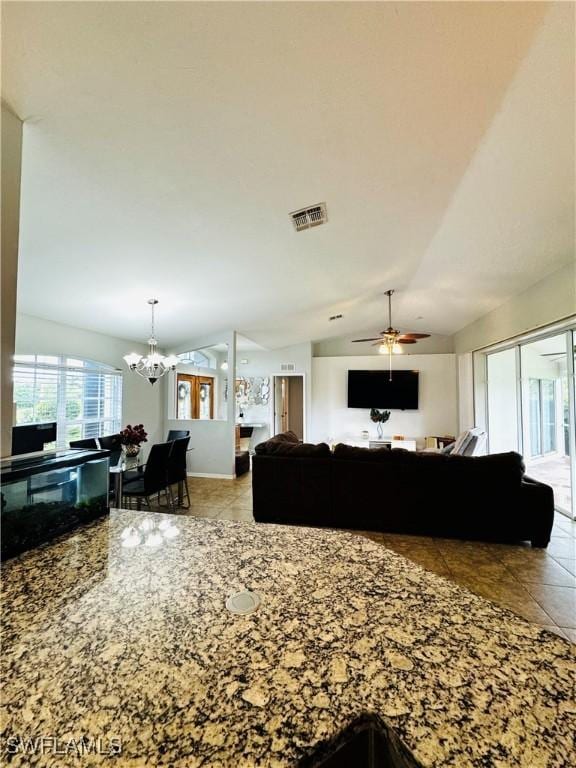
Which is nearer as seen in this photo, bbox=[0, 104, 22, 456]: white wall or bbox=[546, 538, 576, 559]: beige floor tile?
bbox=[0, 104, 22, 456]: white wall

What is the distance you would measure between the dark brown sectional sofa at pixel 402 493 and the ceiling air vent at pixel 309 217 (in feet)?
7.19

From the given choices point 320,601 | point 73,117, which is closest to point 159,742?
point 320,601

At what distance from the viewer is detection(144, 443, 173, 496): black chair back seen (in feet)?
11.0

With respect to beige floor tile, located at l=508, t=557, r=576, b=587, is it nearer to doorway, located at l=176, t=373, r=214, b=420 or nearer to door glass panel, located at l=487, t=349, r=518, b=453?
door glass panel, located at l=487, t=349, r=518, b=453

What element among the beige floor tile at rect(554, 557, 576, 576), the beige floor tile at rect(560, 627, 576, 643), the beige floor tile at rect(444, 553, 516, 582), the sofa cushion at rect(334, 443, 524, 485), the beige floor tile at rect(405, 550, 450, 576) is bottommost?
the beige floor tile at rect(560, 627, 576, 643)

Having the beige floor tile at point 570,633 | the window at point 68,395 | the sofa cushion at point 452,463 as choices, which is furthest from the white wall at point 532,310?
the window at point 68,395

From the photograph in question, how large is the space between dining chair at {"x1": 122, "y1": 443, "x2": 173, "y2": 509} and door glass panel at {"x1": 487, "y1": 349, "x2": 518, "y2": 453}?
5.10 metres

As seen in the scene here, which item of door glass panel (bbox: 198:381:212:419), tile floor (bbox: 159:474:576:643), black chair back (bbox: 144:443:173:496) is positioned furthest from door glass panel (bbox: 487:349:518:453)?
door glass panel (bbox: 198:381:212:419)

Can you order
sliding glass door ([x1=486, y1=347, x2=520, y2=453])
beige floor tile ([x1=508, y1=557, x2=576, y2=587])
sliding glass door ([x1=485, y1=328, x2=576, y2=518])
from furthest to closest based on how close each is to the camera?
sliding glass door ([x1=486, y1=347, x2=520, y2=453])
sliding glass door ([x1=485, y1=328, x2=576, y2=518])
beige floor tile ([x1=508, y1=557, x2=576, y2=587])

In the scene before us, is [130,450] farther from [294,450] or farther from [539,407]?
Answer: [539,407]

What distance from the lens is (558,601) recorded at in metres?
2.22

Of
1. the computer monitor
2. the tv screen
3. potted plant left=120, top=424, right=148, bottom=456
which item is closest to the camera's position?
the computer monitor

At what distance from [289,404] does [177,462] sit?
4.86 m

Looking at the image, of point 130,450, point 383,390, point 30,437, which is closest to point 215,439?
point 130,450
